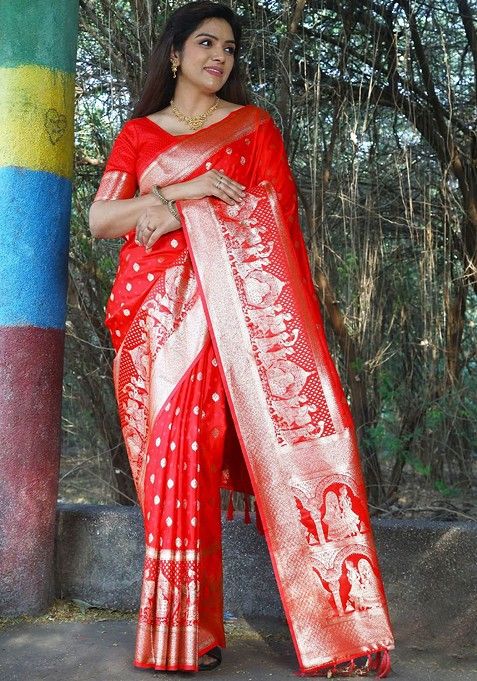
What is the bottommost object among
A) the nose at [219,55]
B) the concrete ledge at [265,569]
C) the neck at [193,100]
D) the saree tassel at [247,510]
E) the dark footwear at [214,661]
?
the dark footwear at [214,661]

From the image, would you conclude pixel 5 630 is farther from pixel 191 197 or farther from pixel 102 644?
pixel 191 197

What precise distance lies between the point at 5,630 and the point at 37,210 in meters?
1.41

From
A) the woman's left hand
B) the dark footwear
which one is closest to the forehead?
the woman's left hand

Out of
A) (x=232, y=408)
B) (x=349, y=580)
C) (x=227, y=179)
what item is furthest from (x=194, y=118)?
(x=349, y=580)

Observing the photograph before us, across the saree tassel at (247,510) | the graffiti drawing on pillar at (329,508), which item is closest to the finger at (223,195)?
the graffiti drawing on pillar at (329,508)

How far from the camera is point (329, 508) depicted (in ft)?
8.74

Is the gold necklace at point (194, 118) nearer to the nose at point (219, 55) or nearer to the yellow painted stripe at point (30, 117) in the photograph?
the nose at point (219, 55)

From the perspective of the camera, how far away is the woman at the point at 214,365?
8.63 ft

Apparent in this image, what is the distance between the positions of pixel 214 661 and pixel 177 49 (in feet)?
6.23

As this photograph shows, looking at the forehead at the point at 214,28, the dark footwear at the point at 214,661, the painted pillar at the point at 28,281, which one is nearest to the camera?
the dark footwear at the point at 214,661

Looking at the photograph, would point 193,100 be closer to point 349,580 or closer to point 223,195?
point 223,195

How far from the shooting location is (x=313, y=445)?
8.90ft

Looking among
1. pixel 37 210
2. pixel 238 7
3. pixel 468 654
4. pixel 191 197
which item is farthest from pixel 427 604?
pixel 238 7

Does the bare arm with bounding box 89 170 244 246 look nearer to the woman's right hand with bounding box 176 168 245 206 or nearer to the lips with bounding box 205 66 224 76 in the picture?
the woman's right hand with bounding box 176 168 245 206
